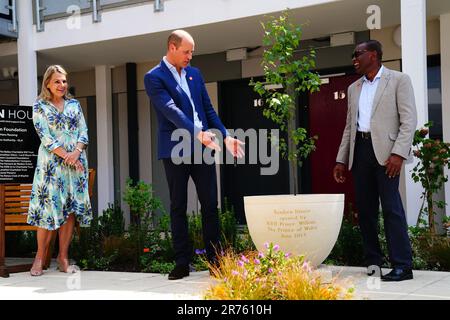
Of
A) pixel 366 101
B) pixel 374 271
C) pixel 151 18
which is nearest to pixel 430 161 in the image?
pixel 366 101

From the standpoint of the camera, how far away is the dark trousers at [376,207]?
4762 mm

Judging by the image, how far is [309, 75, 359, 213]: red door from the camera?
31.2ft

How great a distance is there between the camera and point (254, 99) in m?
10.3

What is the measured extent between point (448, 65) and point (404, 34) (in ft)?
5.30

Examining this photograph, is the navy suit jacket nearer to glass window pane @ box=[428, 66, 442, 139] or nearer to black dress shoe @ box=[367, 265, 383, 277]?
black dress shoe @ box=[367, 265, 383, 277]

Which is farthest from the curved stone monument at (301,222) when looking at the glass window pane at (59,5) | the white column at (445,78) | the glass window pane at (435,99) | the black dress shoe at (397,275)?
the glass window pane at (59,5)

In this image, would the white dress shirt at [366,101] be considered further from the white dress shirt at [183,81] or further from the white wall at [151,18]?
the white wall at [151,18]

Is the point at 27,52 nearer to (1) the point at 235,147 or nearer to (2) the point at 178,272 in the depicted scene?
(2) the point at 178,272

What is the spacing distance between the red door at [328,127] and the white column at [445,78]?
4.74 ft

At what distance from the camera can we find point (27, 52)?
32.4ft

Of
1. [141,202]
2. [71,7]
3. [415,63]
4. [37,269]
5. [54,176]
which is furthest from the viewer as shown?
[71,7]

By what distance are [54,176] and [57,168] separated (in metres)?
0.08
